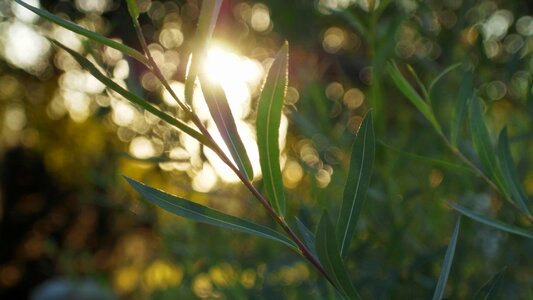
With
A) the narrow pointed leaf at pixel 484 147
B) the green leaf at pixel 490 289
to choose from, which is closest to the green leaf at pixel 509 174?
the narrow pointed leaf at pixel 484 147

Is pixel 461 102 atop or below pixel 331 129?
atop

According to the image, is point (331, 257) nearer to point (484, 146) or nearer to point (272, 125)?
point (272, 125)

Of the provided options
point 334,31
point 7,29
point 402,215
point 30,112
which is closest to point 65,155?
point 30,112

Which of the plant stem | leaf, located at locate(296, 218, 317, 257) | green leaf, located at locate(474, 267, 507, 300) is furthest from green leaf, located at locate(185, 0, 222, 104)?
green leaf, located at locate(474, 267, 507, 300)

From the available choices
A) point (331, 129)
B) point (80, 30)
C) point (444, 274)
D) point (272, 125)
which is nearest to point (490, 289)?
point (444, 274)

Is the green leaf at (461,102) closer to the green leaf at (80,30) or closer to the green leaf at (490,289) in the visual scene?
the green leaf at (490,289)

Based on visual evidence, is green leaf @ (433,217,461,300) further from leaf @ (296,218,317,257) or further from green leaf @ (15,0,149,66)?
green leaf @ (15,0,149,66)
